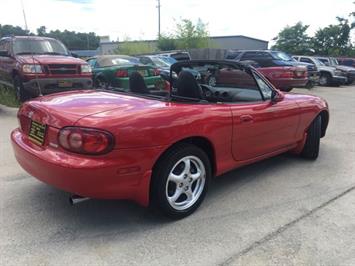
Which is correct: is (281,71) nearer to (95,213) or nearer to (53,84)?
(53,84)

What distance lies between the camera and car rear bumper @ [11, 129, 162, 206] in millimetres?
2842

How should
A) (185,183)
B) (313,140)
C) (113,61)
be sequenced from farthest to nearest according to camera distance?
1. (113,61)
2. (313,140)
3. (185,183)

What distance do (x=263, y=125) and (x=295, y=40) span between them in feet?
142

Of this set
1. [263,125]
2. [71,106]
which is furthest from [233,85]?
[71,106]

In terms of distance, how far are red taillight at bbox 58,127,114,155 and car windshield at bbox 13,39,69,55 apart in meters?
7.57

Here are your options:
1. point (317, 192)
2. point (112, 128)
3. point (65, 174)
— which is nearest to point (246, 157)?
point (317, 192)

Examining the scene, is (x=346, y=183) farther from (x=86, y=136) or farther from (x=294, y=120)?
(x=86, y=136)

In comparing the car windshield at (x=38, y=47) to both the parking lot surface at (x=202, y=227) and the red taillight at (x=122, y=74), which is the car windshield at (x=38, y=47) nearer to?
the red taillight at (x=122, y=74)


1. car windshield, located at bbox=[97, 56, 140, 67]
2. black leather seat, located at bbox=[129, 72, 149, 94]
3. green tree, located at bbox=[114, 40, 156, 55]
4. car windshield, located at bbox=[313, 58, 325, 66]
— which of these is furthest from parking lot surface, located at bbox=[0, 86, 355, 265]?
green tree, located at bbox=[114, 40, 156, 55]

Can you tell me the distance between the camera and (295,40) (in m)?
44.2

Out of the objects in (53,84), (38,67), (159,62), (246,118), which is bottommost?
(159,62)

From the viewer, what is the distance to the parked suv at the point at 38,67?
28.5 feet

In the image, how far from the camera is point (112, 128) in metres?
2.89

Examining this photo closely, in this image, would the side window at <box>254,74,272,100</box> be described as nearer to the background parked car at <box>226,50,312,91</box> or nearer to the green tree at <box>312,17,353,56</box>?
the background parked car at <box>226,50,312,91</box>
